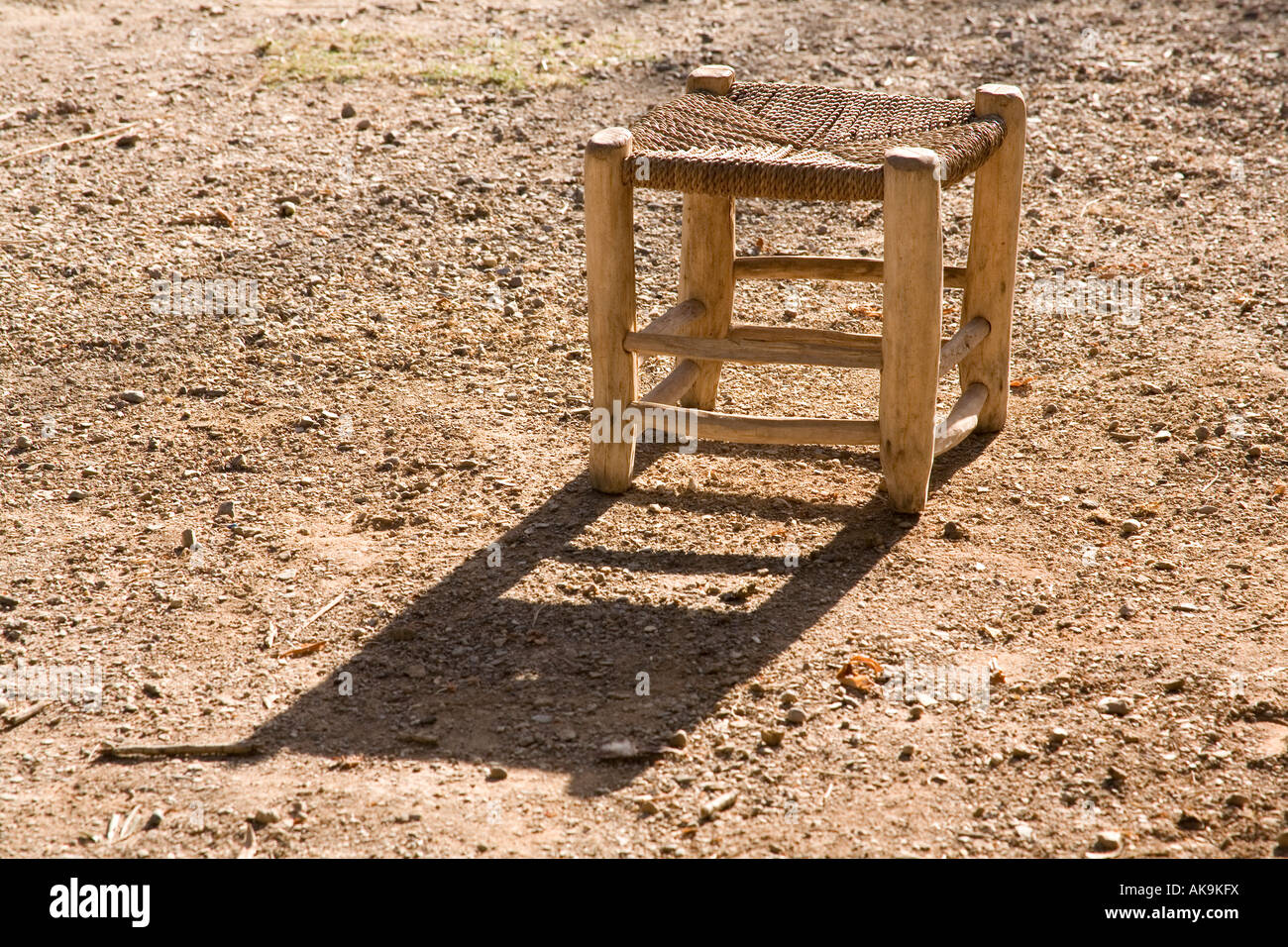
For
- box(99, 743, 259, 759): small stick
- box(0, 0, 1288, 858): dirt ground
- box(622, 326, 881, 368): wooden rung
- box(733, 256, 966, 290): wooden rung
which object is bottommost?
box(99, 743, 259, 759): small stick

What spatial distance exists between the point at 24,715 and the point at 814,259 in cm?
214

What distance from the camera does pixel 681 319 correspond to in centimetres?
339

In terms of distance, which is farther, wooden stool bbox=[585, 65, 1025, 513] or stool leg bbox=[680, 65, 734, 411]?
stool leg bbox=[680, 65, 734, 411]

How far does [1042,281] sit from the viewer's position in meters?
4.36

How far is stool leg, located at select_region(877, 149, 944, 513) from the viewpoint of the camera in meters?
2.72

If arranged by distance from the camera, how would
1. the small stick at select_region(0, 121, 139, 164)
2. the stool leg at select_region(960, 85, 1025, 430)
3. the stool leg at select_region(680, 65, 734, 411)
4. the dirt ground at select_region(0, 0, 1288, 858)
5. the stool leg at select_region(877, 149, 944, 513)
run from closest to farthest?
the dirt ground at select_region(0, 0, 1288, 858)
the stool leg at select_region(877, 149, 944, 513)
the stool leg at select_region(960, 85, 1025, 430)
the stool leg at select_region(680, 65, 734, 411)
the small stick at select_region(0, 121, 139, 164)

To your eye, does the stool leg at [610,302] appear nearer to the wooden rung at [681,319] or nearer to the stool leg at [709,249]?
the wooden rung at [681,319]

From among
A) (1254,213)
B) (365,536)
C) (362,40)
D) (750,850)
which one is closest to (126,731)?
(365,536)

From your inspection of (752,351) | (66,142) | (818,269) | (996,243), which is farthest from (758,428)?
(66,142)

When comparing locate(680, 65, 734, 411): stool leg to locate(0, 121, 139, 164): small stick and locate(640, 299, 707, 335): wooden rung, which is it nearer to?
locate(640, 299, 707, 335): wooden rung

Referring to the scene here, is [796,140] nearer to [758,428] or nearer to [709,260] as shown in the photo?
[709,260]

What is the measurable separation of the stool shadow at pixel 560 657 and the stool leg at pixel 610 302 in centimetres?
15

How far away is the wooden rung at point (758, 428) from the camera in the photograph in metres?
3.00

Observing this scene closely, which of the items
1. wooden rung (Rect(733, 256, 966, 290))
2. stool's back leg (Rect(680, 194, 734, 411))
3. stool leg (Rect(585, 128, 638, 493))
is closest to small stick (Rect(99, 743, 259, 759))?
→ stool leg (Rect(585, 128, 638, 493))
